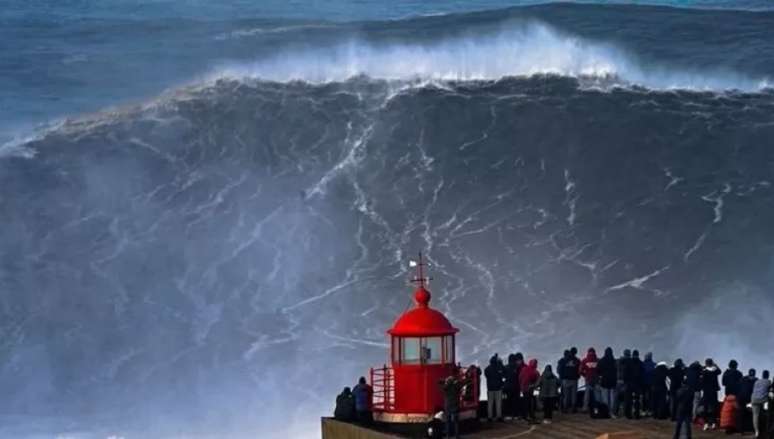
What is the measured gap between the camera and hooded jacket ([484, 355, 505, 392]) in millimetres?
27969

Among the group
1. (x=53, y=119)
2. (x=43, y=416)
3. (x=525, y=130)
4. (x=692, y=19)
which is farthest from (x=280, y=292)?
(x=692, y=19)

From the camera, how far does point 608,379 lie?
28.1m

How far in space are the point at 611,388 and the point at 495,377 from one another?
1.48 m

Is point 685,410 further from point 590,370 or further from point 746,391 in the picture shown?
point 590,370

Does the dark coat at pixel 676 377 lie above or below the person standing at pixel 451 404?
above

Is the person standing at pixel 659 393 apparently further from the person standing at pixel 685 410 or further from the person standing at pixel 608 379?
the person standing at pixel 685 410

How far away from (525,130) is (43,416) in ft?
55.2

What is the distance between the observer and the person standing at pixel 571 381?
2855 centimetres

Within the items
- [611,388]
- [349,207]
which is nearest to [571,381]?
[611,388]

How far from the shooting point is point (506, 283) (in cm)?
4125

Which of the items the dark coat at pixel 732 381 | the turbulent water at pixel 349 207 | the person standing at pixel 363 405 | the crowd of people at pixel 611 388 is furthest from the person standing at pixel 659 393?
the turbulent water at pixel 349 207

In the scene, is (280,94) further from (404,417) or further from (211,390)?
(404,417)

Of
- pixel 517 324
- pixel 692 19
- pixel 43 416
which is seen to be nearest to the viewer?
pixel 43 416

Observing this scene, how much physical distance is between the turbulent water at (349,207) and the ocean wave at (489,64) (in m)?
0.12
